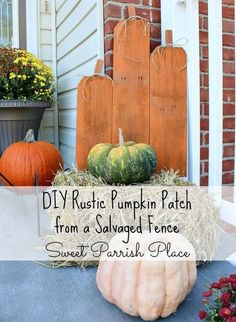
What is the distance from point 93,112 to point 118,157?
46cm

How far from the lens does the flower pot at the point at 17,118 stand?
2665 mm

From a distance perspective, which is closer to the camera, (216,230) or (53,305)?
(53,305)

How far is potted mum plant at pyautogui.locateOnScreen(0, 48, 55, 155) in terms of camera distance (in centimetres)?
269

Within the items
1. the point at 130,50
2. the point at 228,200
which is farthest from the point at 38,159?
the point at 228,200

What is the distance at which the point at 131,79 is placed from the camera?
1.99 metres

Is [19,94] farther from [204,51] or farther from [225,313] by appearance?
[225,313]

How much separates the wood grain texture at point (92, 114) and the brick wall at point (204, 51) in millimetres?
153

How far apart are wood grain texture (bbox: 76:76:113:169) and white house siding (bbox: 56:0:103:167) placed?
0.29 meters

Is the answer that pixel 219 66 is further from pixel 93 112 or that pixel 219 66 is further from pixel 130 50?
pixel 93 112

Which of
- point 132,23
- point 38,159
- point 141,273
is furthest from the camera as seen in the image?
point 38,159

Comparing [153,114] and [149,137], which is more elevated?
[153,114]

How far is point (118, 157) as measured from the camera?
1617 millimetres

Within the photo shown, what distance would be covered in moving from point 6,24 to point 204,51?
2.09m

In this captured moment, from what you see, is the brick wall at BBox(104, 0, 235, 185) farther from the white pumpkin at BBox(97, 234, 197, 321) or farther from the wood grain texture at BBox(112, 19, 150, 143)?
the white pumpkin at BBox(97, 234, 197, 321)
